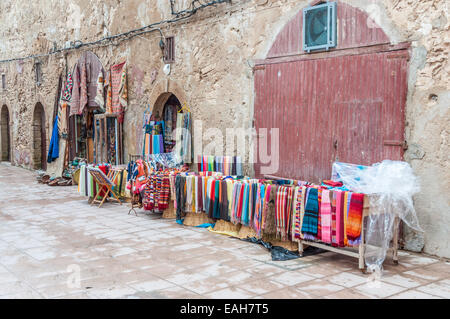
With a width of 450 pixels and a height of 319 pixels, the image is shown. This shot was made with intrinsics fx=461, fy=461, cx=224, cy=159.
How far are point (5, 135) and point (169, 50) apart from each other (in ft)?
41.1

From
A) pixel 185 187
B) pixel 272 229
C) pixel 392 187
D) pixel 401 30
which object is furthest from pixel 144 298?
pixel 401 30

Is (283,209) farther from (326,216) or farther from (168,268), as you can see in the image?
(168,268)

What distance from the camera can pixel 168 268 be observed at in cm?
488

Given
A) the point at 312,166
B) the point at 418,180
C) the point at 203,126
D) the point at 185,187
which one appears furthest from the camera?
the point at 203,126

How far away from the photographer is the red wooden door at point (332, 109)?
5625 mm

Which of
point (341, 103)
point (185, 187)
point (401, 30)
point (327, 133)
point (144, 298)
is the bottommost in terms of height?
point (144, 298)

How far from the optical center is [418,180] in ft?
17.6

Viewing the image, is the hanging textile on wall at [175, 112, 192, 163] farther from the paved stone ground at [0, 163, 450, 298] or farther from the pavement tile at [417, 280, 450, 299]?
the pavement tile at [417, 280, 450, 299]

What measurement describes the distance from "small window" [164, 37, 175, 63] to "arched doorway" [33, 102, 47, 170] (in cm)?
795

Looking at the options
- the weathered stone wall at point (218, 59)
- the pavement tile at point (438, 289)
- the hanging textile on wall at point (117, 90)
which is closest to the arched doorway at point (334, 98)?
the weathered stone wall at point (218, 59)

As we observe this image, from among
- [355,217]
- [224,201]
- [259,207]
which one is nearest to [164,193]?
[224,201]

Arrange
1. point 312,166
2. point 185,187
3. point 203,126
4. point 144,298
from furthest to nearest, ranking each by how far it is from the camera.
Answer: point 203,126 < point 185,187 < point 312,166 < point 144,298

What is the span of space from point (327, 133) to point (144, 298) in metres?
3.55

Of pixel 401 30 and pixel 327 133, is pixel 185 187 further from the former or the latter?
pixel 401 30
